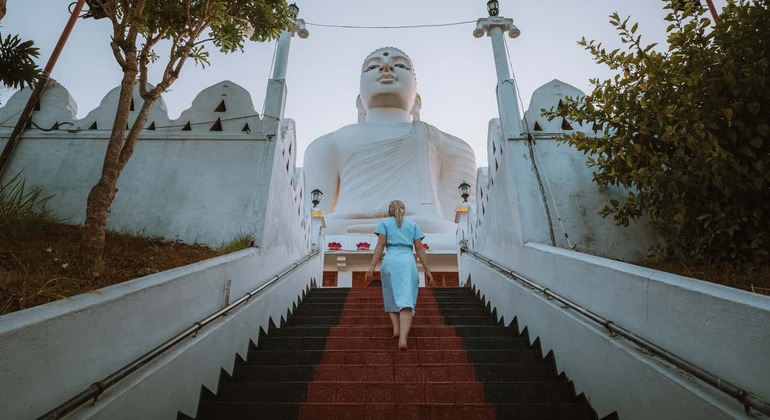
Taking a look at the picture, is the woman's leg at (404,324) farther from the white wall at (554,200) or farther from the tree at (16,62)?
the tree at (16,62)

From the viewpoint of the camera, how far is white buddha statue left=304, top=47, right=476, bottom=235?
11562 millimetres

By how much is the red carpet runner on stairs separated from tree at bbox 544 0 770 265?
6.24ft

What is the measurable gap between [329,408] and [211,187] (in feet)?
10.7

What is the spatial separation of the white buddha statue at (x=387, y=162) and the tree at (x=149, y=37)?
658 cm

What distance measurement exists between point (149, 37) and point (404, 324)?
3.55 metres

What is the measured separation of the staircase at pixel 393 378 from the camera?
2480 millimetres

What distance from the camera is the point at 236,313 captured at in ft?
10.9

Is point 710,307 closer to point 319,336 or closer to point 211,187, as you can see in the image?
point 319,336

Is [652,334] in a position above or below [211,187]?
below

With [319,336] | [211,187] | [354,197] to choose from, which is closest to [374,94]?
[354,197]

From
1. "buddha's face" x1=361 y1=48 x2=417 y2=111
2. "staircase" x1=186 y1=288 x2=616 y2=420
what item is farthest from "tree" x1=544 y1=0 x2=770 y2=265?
"buddha's face" x1=361 y1=48 x2=417 y2=111

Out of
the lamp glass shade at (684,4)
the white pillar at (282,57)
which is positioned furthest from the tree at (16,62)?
the lamp glass shade at (684,4)

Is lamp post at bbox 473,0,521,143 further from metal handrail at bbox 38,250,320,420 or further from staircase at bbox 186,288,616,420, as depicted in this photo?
metal handrail at bbox 38,250,320,420

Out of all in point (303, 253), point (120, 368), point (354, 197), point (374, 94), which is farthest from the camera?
point (374, 94)
